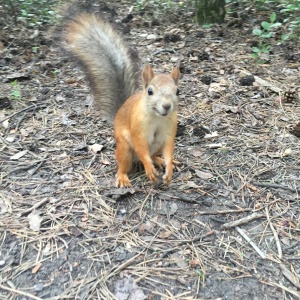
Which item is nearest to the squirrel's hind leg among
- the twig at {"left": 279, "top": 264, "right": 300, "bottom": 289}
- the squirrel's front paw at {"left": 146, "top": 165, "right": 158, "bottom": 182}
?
the squirrel's front paw at {"left": 146, "top": 165, "right": 158, "bottom": 182}

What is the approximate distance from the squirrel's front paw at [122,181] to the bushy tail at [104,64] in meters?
0.57

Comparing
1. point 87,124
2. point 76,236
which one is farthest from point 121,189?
→ point 87,124

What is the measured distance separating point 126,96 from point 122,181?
0.70 m

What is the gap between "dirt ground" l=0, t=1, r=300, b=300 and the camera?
155 cm

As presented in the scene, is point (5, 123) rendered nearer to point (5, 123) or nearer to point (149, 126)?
point (5, 123)

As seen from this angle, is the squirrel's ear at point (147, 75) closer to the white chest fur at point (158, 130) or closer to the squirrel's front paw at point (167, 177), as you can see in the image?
the white chest fur at point (158, 130)

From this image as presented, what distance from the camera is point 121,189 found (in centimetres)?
209

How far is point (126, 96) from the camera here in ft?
8.37

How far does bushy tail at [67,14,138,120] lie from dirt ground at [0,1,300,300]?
17 centimetres

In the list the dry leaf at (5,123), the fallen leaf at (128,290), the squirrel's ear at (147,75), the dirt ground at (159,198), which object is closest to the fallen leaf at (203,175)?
the dirt ground at (159,198)

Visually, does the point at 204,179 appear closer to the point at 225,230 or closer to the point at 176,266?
the point at 225,230

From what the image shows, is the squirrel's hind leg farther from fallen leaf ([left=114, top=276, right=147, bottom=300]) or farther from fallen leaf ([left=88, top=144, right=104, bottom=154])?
fallen leaf ([left=114, top=276, right=147, bottom=300])

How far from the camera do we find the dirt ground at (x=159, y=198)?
155 cm

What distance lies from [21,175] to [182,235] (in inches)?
41.9
